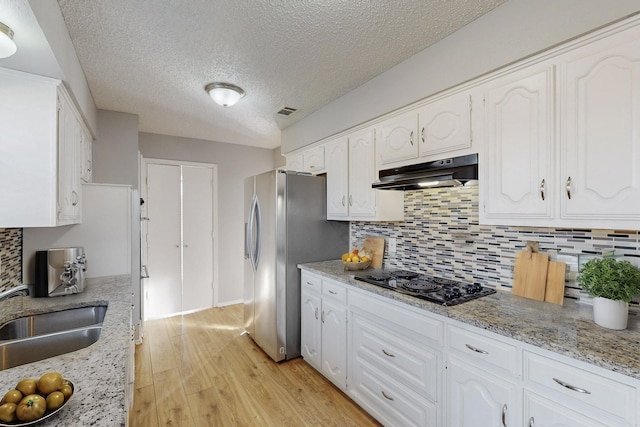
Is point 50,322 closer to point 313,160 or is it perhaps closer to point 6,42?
point 6,42

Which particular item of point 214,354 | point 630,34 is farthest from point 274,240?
point 630,34

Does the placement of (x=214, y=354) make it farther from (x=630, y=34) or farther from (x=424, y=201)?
(x=630, y=34)

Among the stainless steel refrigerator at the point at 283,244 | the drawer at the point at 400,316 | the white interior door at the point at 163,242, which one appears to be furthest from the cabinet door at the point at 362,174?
the white interior door at the point at 163,242

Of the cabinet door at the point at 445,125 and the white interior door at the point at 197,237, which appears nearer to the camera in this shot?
the cabinet door at the point at 445,125

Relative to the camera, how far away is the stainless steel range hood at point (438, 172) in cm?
177

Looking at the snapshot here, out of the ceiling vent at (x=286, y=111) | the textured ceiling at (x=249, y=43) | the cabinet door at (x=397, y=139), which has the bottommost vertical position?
the cabinet door at (x=397, y=139)

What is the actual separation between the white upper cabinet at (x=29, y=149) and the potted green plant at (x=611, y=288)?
2.69 meters

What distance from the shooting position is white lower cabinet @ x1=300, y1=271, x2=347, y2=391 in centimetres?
233

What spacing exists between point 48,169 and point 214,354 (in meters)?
2.23

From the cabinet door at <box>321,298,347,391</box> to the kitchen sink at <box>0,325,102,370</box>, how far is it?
1555mm

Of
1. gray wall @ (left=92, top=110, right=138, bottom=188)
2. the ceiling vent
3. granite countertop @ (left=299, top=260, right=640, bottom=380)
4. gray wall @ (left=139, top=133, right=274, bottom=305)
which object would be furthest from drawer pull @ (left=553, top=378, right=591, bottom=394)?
gray wall @ (left=139, top=133, right=274, bottom=305)

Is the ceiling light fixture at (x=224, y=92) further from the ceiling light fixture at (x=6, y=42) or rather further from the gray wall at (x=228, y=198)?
the gray wall at (x=228, y=198)

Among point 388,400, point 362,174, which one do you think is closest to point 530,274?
point 388,400

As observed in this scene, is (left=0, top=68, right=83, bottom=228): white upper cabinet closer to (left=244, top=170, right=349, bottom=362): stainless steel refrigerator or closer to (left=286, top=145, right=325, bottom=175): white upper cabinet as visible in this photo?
(left=244, top=170, right=349, bottom=362): stainless steel refrigerator
